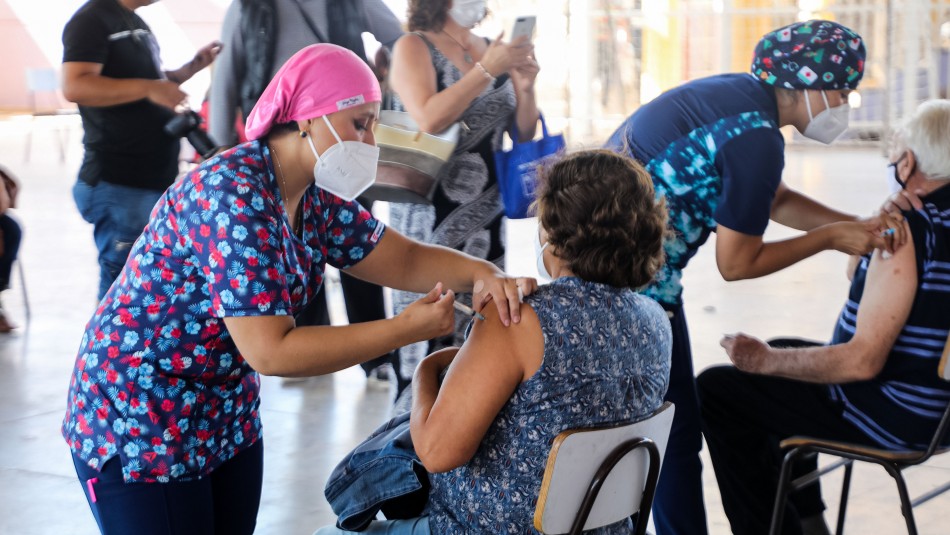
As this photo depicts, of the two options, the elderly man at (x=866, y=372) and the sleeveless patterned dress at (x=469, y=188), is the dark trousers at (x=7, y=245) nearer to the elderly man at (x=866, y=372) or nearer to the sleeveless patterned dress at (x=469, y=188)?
the sleeveless patterned dress at (x=469, y=188)

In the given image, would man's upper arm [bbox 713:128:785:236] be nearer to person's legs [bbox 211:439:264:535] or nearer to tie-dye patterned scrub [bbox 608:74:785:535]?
tie-dye patterned scrub [bbox 608:74:785:535]

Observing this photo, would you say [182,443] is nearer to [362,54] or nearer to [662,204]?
[662,204]

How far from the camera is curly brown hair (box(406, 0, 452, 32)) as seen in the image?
3129 millimetres

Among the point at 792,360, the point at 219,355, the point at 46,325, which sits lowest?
the point at 46,325

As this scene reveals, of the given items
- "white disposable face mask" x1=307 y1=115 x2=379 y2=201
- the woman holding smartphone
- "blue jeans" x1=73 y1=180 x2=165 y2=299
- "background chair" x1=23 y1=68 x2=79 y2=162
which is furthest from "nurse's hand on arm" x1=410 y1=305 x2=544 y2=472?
"background chair" x1=23 y1=68 x2=79 y2=162

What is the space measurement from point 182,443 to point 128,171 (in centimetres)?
217

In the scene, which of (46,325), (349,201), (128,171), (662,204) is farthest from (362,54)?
(46,325)

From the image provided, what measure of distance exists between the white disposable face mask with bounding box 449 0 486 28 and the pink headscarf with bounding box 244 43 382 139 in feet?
4.45

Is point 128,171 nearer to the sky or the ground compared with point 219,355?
nearer to the ground

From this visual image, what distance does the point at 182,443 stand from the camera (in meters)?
1.76

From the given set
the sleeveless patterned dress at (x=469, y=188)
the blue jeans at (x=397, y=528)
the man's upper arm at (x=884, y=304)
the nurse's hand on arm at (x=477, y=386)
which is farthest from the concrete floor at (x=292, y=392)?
the nurse's hand on arm at (x=477, y=386)

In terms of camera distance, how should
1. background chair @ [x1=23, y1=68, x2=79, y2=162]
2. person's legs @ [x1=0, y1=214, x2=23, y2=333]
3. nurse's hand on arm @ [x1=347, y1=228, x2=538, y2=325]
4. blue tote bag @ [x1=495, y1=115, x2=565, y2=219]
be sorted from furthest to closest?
background chair @ [x1=23, y1=68, x2=79, y2=162] → person's legs @ [x1=0, y1=214, x2=23, y2=333] → blue tote bag @ [x1=495, y1=115, x2=565, y2=219] → nurse's hand on arm @ [x1=347, y1=228, x2=538, y2=325]

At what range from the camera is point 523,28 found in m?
3.25

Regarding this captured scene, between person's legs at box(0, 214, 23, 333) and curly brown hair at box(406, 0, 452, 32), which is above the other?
curly brown hair at box(406, 0, 452, 32)
